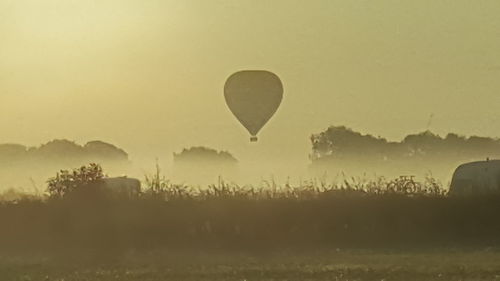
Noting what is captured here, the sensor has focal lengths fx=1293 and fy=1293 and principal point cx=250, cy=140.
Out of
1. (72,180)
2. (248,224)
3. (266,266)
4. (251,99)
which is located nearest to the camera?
(266,266)

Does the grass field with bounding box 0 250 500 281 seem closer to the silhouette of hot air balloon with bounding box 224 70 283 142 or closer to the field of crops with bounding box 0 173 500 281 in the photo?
the field of crops with bounding box 0 173 500 281

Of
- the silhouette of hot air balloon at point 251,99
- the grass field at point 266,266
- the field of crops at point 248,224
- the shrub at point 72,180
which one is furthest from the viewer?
the silhouette of hot air balloon at point 251,99

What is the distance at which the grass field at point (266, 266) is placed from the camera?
110ft

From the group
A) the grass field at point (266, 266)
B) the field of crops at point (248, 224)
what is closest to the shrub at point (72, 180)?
the field of crops at point (248, 224)

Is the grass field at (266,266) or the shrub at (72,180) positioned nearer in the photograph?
the grass field at (266,266)

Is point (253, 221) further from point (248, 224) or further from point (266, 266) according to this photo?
point (266, 266)

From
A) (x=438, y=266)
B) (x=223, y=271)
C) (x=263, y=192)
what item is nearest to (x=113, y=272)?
(x=223, y=271)

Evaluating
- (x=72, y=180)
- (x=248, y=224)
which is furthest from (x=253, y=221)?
(x=72, y=180)

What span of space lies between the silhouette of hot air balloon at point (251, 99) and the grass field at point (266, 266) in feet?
104

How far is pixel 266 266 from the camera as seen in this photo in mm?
36969

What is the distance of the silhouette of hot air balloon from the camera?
7556 cm

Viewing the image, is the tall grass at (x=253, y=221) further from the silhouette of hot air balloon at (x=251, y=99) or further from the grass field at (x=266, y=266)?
the silhouette of hot air balloon at (x=251, y=99)

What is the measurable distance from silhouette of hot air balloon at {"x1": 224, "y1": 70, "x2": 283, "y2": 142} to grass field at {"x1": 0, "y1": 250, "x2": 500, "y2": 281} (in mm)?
31825

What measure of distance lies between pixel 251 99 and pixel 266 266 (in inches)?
1572
